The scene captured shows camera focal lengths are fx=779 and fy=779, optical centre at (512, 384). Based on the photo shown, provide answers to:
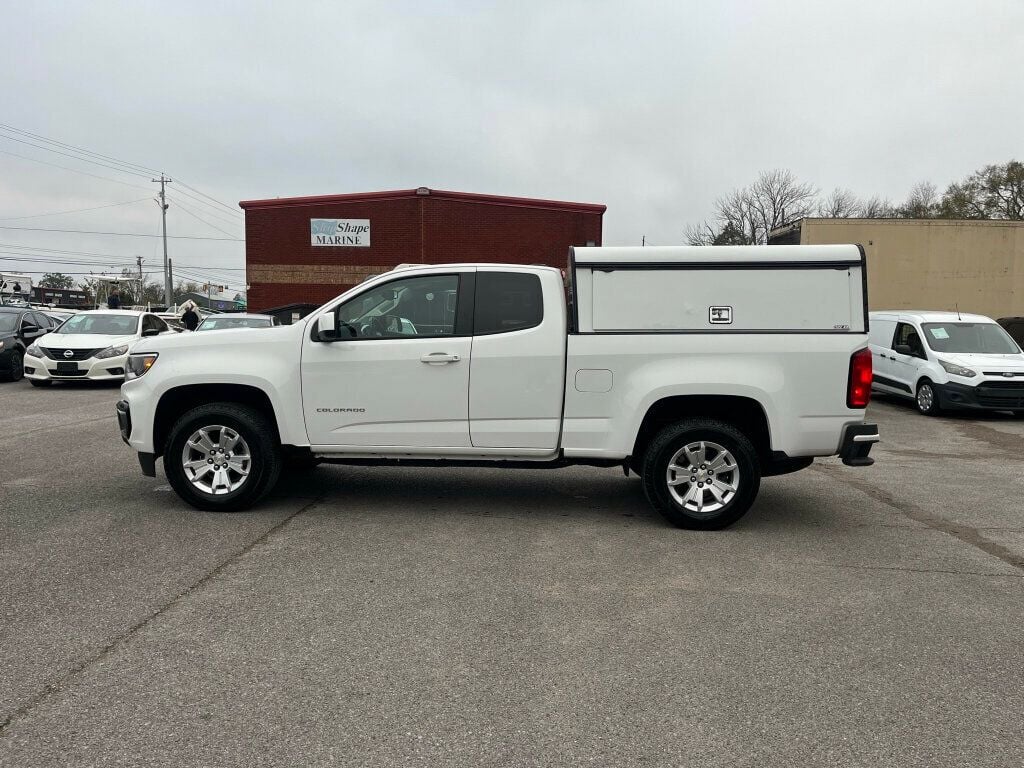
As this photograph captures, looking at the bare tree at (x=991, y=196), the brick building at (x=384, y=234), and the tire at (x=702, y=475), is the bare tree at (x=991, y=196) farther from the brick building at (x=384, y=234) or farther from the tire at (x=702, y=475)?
the tire at (x=702, y=475)

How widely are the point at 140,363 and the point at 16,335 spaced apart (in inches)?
503

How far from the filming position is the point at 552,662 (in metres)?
3.51

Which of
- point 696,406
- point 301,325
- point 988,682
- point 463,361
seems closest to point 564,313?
point 463,361

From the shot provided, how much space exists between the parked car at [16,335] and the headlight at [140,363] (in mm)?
11958

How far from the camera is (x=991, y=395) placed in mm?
12750

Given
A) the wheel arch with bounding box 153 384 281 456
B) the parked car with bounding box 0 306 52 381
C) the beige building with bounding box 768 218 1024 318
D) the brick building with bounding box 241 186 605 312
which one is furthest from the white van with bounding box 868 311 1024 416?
the parked car with bounding box 0 306 52 381

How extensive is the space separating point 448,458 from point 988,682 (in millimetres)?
3729

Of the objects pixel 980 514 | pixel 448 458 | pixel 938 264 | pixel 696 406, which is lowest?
pixel 980 514

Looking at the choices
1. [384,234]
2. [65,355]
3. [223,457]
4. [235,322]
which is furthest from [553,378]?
[384,234]

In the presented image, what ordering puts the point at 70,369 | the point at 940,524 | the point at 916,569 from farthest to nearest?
the point at 70,369 → the point at 940,524 → the point at 916,569

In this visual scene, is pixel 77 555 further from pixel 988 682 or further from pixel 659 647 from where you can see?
pixel 988 682

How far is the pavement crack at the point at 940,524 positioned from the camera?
5.38m

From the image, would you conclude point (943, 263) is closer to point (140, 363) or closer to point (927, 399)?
point (927, 399)

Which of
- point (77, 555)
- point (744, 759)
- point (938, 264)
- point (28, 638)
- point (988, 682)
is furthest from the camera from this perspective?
point (938, 264)
